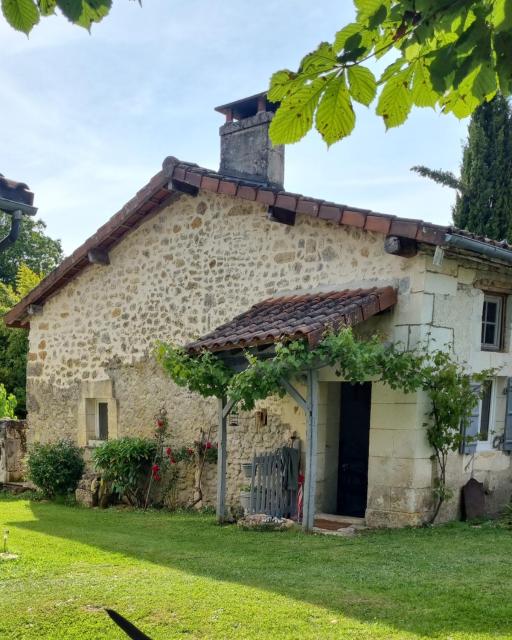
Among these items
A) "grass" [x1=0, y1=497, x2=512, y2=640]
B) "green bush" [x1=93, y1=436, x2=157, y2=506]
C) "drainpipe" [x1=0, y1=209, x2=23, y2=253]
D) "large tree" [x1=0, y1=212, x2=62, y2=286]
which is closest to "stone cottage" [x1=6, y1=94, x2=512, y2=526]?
"green bush" [x1=93, y1=436, x2=157, y2=506]

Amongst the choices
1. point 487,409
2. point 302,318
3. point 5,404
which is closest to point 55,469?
point 5,404

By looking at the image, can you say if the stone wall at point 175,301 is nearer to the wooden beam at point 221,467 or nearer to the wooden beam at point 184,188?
the wooden beam at point 184,188

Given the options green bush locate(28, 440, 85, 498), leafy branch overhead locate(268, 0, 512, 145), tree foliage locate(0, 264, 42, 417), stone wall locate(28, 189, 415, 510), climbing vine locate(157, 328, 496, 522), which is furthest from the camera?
tree foliage locate(0, 264, 42, 417)

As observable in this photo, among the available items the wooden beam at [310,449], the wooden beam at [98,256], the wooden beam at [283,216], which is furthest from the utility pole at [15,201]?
the wooden beam at [98,256]

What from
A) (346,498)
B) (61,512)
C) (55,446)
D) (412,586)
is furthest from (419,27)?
(55,446)

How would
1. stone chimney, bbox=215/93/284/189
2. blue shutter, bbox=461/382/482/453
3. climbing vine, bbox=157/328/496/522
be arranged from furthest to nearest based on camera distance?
stone chimney, bbox=215/93/284/189 < blue shutter, bbox=461/382/482/453 < climbing vine, bbox=157/328/496/522

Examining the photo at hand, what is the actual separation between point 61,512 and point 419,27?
987cm

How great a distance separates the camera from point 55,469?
12055 millimetres

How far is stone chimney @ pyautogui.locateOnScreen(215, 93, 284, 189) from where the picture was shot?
38.4ft

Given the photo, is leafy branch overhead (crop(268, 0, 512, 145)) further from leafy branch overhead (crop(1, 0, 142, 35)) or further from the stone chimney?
the stone chimney

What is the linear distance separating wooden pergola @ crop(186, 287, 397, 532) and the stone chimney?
10.4ft

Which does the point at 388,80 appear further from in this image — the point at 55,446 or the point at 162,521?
the point at 55,446

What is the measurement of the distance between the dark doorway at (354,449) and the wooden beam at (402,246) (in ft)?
6.47

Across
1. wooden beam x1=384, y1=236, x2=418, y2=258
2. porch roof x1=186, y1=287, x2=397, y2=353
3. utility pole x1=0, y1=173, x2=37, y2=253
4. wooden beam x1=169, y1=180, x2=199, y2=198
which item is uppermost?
wooden beam x1=169, y1=180, x2=199, y2=198
